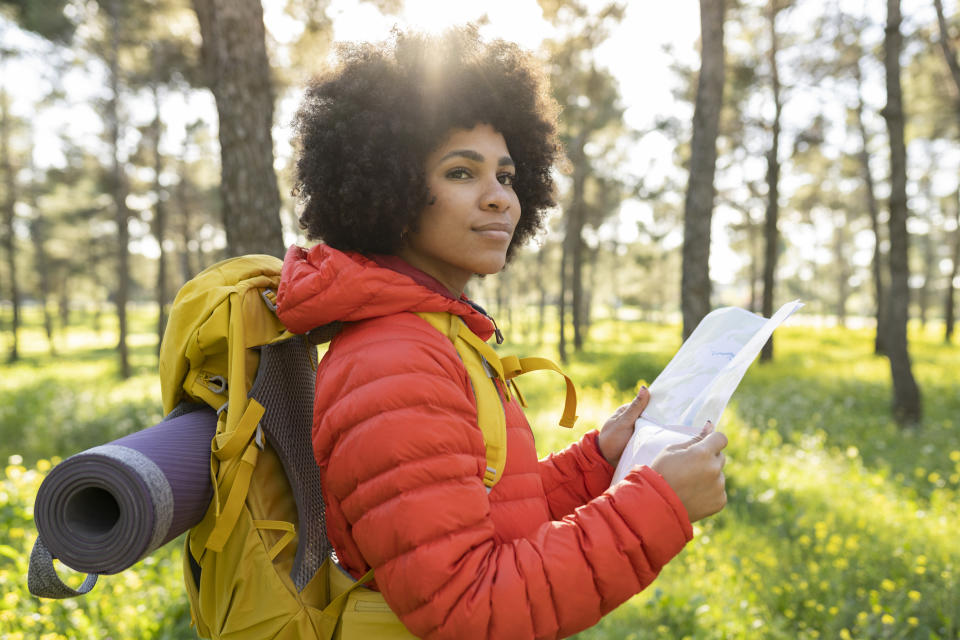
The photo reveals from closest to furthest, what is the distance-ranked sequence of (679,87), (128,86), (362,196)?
1. (362,196)
2. (128,86)
3. (679,87)

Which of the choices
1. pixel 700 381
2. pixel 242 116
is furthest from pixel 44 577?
pixel 242 116

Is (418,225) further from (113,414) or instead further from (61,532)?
(113,414)

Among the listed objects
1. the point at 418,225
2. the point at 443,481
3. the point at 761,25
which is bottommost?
the point at 443,481

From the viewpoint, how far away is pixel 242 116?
382 centimetres

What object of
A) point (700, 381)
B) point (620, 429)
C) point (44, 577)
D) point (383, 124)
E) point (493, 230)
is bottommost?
point (44, 577)

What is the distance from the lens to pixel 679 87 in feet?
60.8

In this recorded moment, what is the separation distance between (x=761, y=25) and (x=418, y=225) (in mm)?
17600

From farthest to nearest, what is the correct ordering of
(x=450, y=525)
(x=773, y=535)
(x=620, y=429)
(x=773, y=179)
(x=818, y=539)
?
(x=773, y=179)
(x=773, y=535)
(x=818, y=539)
(x=620, y=429)
(x=450, y=525)

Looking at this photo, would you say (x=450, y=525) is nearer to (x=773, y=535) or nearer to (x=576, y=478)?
(x=576, y=478)

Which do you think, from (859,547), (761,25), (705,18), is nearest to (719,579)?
(859,547)

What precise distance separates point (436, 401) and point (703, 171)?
5728 mm

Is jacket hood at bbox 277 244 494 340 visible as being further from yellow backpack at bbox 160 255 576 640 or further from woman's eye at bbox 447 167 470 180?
woman's eye at bbox 447 167 470 180

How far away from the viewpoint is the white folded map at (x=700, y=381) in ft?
4.80

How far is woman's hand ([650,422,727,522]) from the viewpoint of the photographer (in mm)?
1284
